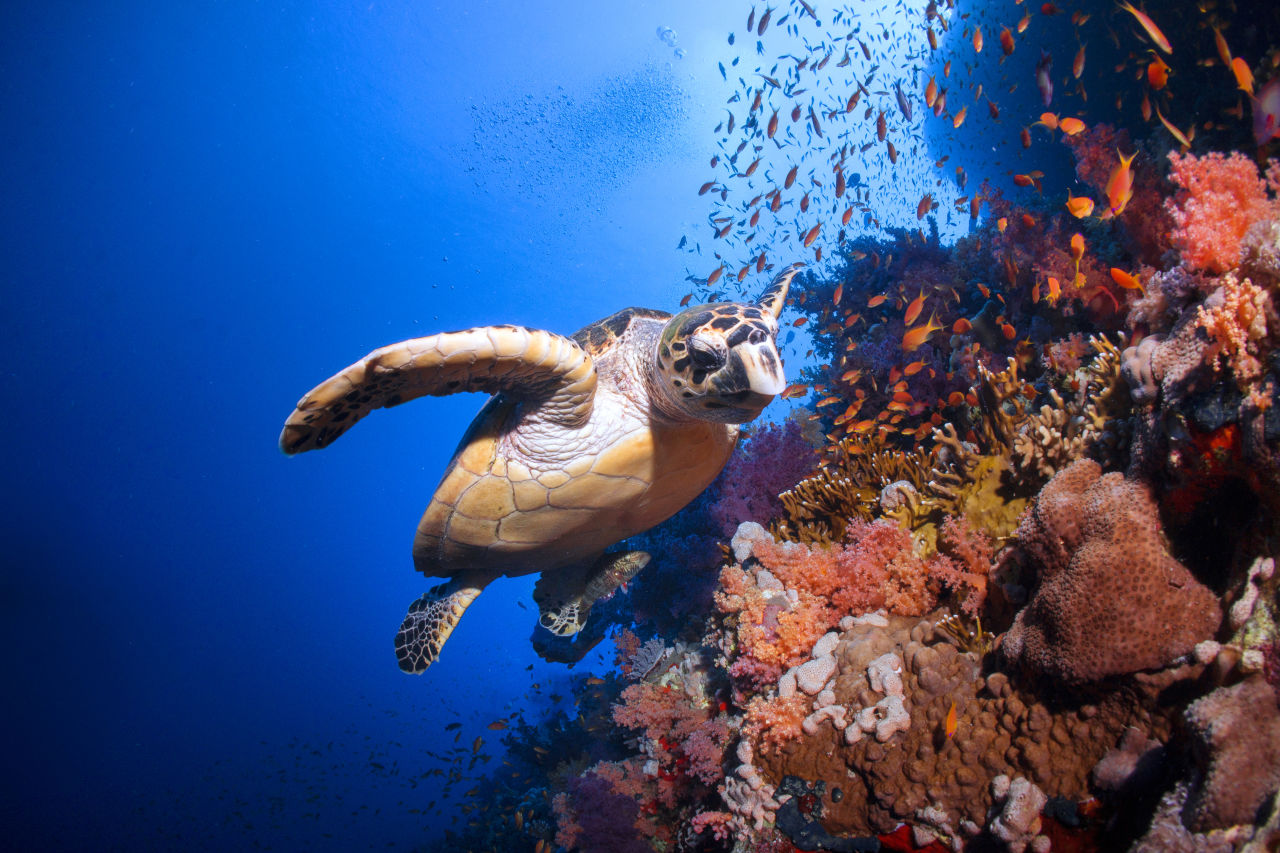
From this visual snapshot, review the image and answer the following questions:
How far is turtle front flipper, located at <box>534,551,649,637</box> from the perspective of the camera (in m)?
4.71

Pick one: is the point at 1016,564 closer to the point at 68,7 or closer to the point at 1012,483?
the point at 1012,483

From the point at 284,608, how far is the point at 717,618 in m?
68.1

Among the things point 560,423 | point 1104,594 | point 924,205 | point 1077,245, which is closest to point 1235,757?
point 1104,594

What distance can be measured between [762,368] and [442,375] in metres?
1.51

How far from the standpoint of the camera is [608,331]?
3.32m

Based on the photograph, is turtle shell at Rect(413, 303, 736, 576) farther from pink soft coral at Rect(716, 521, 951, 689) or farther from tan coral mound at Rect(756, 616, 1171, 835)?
tan coral mound at Rect(756, 616, 1171, 835)

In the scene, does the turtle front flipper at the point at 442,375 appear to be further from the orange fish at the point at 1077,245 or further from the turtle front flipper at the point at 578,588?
the orange fish at the point at 1077,245

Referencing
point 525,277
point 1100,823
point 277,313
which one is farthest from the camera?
point 277,313

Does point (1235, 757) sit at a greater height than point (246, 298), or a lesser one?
lesser

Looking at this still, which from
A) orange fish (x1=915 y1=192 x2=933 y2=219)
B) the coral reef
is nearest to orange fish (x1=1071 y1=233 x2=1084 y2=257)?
the coral reef

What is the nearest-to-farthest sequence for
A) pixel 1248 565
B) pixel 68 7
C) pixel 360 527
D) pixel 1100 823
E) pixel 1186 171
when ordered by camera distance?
pixel 1248 565 → pixel 1100 823 → pixel 1186 171 → pixel 68 7 → pixel 360 527

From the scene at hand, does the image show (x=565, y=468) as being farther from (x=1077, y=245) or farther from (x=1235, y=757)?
(x=1077, y=245)

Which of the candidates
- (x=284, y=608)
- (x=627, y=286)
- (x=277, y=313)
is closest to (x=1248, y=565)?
(x=627, y=286)

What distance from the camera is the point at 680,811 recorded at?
3.24 metres
